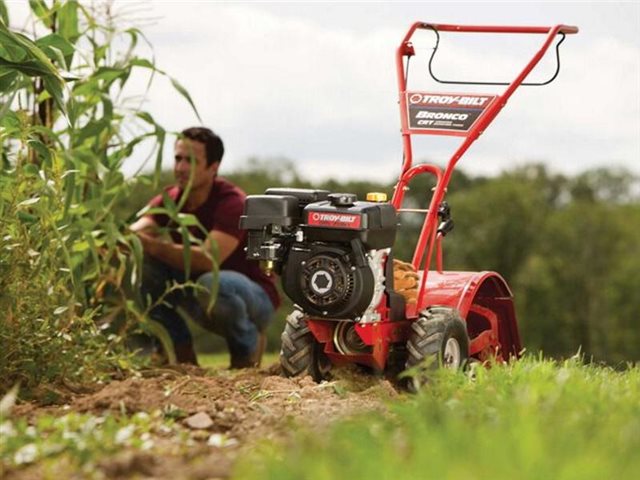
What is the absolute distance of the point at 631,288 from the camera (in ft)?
147

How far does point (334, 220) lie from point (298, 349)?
28.0 inches

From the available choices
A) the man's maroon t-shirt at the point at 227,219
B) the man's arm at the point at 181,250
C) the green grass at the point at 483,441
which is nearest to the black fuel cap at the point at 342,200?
the green grass at the point at 483,441

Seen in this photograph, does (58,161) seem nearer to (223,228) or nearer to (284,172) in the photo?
(223,228)

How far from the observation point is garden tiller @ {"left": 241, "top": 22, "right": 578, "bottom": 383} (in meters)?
5.30

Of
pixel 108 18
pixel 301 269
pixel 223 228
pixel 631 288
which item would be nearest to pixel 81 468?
pixel 301 269

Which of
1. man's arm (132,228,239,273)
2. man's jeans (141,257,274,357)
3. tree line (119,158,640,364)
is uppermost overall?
man's arm (132,228,239,273)

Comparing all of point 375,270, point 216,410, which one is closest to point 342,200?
point 375,270

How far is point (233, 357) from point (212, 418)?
4.00 m

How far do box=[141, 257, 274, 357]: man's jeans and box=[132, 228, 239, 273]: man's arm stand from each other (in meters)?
0.10

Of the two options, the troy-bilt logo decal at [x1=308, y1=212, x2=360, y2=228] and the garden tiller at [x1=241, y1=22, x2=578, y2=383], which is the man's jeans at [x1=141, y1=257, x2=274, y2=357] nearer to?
the garden tiller at [x1=241, y1=22, x2=578, y2=383]

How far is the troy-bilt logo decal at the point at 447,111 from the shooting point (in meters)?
6.08

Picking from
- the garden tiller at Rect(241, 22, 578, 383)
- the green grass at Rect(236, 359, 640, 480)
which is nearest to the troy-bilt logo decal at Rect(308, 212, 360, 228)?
the garden tiller at Rect(241, 22, 578, 383)

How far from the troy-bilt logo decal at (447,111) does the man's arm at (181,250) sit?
7.11 feet

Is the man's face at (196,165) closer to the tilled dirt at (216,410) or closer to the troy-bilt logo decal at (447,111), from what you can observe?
the tilled dirt at (216,410)
